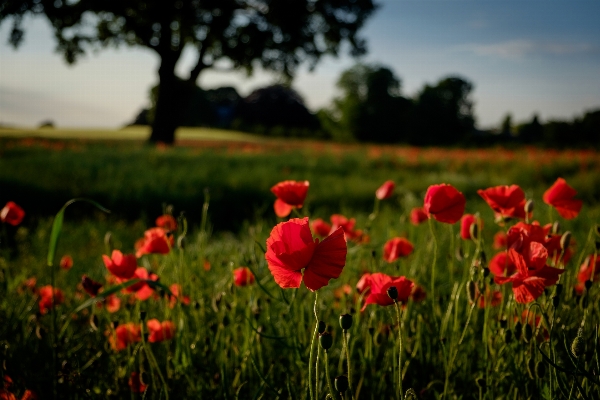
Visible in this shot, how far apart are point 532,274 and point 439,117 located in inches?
1433

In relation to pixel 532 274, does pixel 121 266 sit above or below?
below

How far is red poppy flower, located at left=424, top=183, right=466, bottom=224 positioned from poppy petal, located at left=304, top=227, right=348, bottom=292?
1.37 ft

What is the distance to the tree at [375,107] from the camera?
36.7 m

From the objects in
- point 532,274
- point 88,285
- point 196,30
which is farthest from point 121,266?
point 196,30

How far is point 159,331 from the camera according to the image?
53.3 inches

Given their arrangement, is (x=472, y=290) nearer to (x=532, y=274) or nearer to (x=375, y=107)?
(x=532, y=274)

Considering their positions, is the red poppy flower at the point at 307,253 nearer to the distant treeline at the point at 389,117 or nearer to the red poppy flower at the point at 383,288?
the red poppy flower at the point at 383,288

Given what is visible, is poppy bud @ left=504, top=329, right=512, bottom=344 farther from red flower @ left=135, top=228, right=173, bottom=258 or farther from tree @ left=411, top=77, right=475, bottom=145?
tree @ left=411, top=77, right=475, bottom=145

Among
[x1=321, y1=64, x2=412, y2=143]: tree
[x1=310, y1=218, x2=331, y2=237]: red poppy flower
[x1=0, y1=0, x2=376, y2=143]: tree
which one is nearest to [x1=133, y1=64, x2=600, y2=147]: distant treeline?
[x1=321, y1=64, x2=412, y2=143]: tree

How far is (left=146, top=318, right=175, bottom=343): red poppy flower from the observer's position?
1.35 m

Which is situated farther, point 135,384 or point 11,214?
point 11,214

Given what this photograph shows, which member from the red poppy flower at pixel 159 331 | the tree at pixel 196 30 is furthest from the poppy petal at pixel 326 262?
the tree at pixel 196 30

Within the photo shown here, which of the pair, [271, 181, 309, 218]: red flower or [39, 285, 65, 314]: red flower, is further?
[39, 285, 65, 314]: red flower

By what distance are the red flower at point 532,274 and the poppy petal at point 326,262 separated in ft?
1.31
